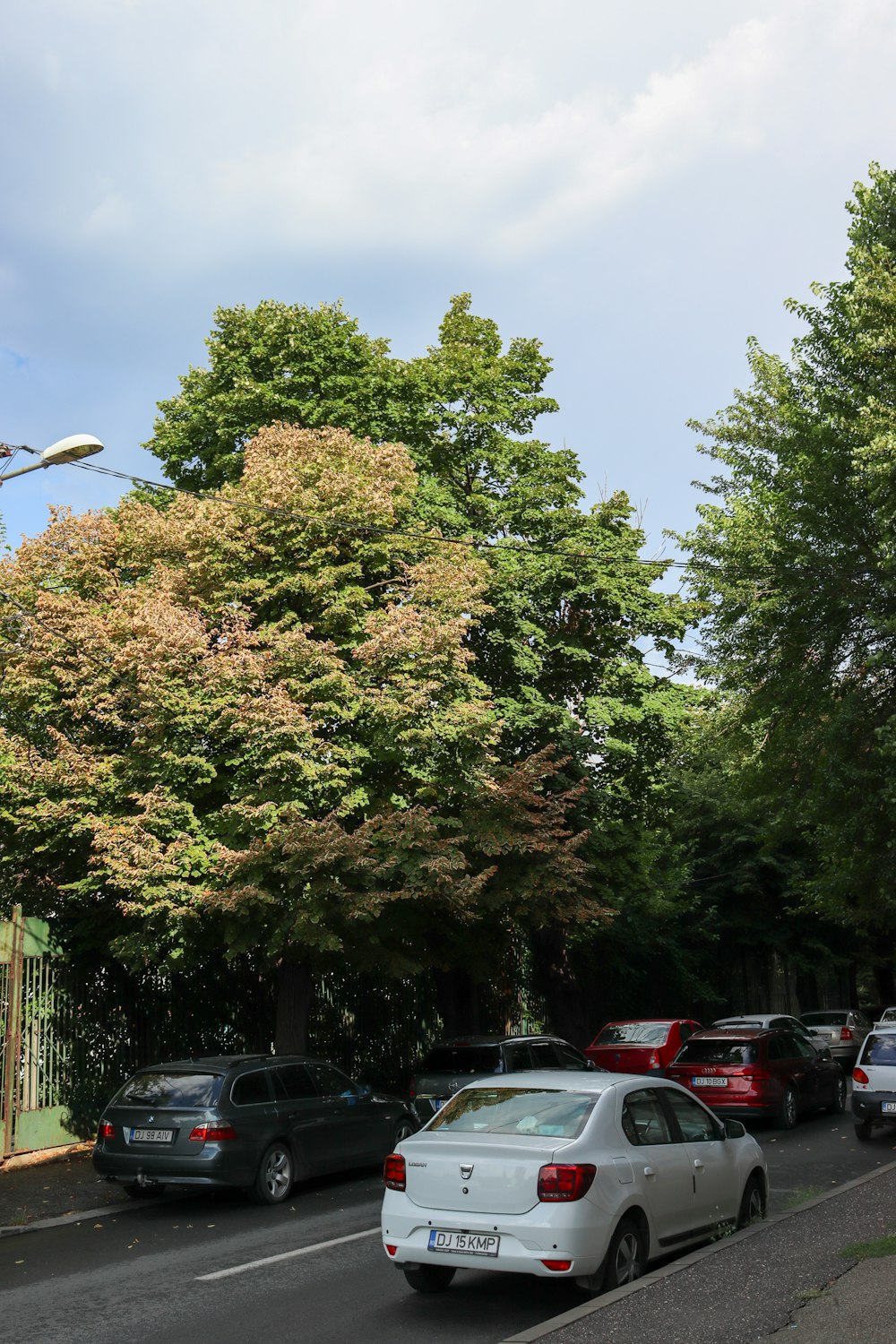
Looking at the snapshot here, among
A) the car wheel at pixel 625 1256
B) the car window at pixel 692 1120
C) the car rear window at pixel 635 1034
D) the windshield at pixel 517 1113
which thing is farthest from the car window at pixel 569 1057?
the car wheel at pixel 625 1256

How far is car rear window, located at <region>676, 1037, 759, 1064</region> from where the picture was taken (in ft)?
55.8

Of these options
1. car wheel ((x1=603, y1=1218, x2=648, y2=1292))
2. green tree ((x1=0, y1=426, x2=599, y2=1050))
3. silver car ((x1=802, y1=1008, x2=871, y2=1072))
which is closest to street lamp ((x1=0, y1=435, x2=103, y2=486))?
green tree ((x1=0, y1=426, x2=599, y2=1050))

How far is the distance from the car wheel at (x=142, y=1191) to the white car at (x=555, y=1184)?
5.54 m

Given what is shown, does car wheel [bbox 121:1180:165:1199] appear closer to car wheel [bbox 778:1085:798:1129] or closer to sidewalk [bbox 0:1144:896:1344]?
sidewalk [bbox 0:1144:896:1344]

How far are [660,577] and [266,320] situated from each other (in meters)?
9.68

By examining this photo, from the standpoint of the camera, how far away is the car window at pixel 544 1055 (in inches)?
615

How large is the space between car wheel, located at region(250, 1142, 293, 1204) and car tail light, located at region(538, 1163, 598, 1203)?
5.41m

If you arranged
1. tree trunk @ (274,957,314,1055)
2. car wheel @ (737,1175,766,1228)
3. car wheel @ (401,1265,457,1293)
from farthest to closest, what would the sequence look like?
tree trunk @ (274,957,314,1055), car wheel @ (737,1175,766,1228), car wheel @ (401,1265,457,1293)

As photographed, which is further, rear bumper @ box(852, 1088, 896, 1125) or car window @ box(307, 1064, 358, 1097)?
rear bumper @ box(852, 1088, 896, 1125)

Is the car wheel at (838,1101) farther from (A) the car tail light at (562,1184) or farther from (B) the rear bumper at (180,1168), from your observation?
(A) the car tail light at (562,1184)

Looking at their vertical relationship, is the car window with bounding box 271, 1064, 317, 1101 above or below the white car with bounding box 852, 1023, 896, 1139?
above

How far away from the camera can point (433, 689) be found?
16.2 m

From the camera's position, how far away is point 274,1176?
11.8 m

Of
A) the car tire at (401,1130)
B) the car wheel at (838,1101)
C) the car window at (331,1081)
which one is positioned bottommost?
the car wheel at (838,1101)
